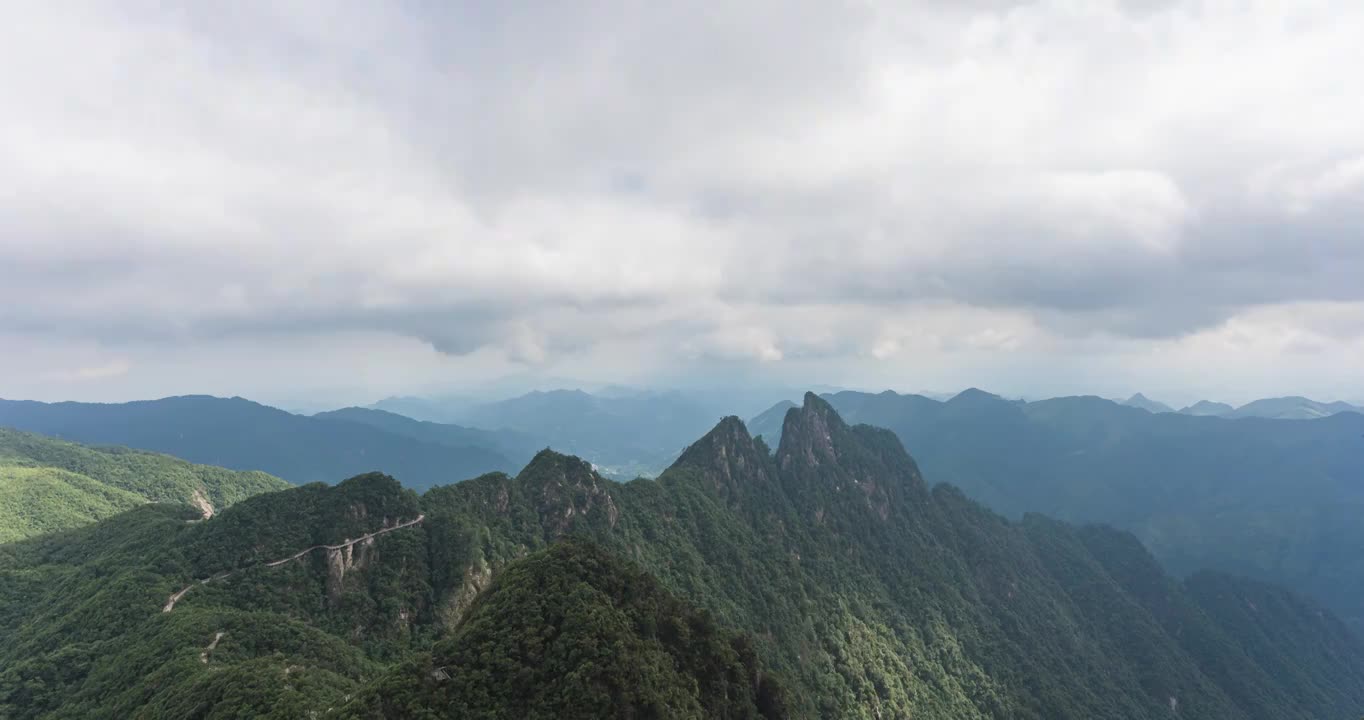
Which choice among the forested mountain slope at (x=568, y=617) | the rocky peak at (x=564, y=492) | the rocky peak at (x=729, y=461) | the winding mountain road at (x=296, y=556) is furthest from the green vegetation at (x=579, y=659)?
the rocky peak at (x=729, y=461)

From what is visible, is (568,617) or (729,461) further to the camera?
(729,461)

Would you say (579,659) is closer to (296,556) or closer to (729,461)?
(296,556)

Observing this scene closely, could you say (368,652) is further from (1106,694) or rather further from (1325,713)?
(1325,713)

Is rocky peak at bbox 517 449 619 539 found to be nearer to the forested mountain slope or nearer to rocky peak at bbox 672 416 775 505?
the forested mountain slope

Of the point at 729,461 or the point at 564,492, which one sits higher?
the point at 564,492

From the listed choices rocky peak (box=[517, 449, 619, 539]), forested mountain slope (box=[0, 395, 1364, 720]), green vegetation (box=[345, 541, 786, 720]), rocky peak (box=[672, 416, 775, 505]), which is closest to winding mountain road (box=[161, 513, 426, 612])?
forested mountain slope (box=[0, 395, 1364, 720])

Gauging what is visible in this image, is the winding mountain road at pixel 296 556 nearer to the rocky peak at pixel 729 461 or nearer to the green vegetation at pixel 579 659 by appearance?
the green vegetation at pixel 579 659

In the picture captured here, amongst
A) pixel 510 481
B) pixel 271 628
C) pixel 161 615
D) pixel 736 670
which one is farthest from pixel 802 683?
pixel 161 615

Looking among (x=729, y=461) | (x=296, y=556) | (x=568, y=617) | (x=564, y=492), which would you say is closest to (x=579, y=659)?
(x=568, y=617)
